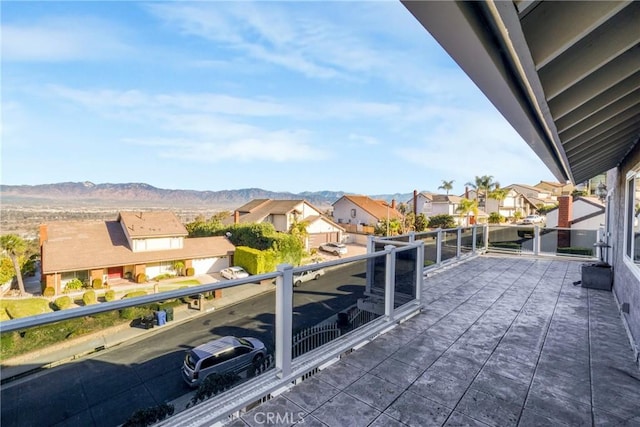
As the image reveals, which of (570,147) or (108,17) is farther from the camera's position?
(108,17)

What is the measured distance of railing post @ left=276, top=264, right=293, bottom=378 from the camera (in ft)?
8.73

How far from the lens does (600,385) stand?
9.43 feet

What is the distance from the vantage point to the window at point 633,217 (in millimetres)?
4083

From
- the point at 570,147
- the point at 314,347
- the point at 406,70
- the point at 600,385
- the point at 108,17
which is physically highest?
the point at 108,17

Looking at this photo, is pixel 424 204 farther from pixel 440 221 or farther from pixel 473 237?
pixel 473 237

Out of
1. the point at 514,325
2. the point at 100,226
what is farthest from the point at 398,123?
the point at 514,325

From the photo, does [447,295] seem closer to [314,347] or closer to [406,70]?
[314,347]

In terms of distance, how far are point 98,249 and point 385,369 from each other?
2320 cm

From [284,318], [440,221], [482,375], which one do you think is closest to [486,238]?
[482,375]

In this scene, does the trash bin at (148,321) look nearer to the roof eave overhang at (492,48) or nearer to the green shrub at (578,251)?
the roof eave overhang at (492,48)

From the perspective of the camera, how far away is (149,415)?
6.71ft

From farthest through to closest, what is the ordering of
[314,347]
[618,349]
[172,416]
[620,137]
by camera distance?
1. [620,137]
2. [618,349]
3. [314,347]
4. [172,416]

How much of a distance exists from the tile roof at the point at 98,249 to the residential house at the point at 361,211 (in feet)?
60.3

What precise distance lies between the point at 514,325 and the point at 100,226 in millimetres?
26826
